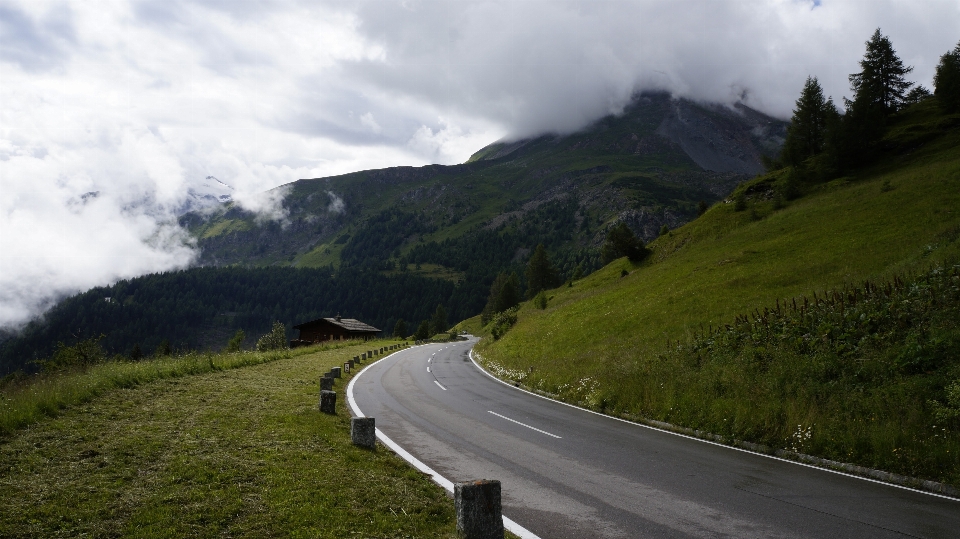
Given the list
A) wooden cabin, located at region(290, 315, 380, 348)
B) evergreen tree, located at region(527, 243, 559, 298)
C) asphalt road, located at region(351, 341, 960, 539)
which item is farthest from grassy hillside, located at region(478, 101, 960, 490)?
evergreen tree, located at region(527, 243, 559, 298)

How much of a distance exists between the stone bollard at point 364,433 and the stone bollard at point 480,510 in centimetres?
450

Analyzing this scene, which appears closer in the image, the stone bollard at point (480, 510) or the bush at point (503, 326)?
the stone bollard at point (480, 510)

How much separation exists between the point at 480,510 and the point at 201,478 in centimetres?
400

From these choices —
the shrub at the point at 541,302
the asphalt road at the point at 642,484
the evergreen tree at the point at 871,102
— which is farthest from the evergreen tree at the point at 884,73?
the asphalt road at the point at 642,484

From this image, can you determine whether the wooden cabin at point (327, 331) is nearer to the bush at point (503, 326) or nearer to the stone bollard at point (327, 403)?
the bush at point (503, 326)

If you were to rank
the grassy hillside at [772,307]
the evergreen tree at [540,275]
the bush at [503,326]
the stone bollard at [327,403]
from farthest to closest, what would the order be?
the evergreen tree at [540,275] < the bush at [503,326] < the stone bollard at [327,403] < the grassy hillside at [772,307]

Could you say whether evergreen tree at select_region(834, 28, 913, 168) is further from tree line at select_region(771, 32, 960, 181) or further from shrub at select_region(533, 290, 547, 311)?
shrub at select_region(533, 290, 547, 311)

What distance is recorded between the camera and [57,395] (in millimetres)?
10680

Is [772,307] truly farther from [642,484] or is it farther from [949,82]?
[949,82]

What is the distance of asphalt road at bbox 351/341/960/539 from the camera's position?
6164mm

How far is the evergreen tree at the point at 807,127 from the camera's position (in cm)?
6469

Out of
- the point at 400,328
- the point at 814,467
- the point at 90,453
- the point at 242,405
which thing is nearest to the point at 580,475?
the point at 814,467

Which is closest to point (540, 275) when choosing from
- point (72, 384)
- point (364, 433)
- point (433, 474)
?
point (72, 384)

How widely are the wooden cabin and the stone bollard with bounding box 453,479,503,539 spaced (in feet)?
240
